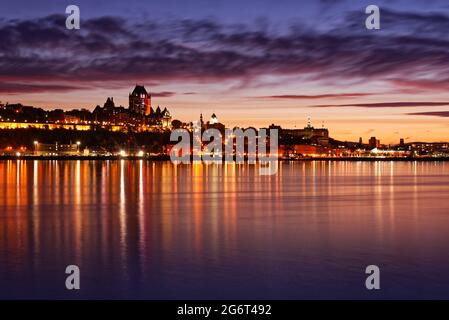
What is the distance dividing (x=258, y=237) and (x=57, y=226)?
19.5 feet

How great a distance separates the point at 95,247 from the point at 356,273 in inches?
235

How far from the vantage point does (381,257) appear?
1354 centimetres

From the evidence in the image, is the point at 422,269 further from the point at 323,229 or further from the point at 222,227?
the point at 222,227

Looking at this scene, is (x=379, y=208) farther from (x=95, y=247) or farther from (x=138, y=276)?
(x=138, y=276)

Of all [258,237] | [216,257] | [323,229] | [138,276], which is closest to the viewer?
[138,276]

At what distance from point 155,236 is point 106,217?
4.73 m

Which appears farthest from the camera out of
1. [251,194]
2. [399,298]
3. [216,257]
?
[251,194]

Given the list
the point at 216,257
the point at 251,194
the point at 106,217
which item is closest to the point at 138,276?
the point at 216,257

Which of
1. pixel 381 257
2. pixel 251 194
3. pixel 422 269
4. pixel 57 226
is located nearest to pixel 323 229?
pixel 381 257

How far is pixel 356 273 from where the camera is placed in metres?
11.9

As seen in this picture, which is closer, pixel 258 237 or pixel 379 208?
pixel 258 237

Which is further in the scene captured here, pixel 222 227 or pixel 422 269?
pixel 222 227

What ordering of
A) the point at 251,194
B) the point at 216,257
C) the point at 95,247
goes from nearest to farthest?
the point at 216,257, the point at 95,247, the point at 251,194

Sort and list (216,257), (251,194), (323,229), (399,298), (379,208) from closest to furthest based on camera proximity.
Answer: (399,298) < (216,257) < (323,229) < (379,208) < (251,194)
